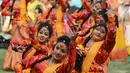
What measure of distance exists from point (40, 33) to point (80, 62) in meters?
0.53

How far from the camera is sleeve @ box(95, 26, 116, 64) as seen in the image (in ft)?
16.6

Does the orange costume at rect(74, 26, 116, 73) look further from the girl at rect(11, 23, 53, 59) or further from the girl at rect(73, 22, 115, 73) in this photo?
the girl at rect(11, 23, 53, 59)

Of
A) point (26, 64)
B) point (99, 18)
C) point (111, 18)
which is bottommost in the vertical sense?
point (26, 64)

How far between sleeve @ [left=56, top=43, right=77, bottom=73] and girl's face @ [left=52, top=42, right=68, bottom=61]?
0.13 m

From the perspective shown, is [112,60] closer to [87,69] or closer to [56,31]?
[56,31]

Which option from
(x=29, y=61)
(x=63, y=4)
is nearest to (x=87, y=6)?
(x=63, y=4)

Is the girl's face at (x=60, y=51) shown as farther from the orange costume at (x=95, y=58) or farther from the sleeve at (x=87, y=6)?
the sleeve at (x=87, y=6)

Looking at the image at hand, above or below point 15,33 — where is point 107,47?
above

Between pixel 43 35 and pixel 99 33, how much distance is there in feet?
1.94

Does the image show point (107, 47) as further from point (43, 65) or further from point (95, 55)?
point (43, 65)

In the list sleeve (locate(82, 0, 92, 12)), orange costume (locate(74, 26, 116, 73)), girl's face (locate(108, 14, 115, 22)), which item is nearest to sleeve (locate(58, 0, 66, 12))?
sleeve (locate(82, 0, 92, 12))

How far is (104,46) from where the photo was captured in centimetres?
534

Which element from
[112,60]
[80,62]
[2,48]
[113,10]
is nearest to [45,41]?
[80,62]

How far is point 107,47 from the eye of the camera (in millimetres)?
5301
